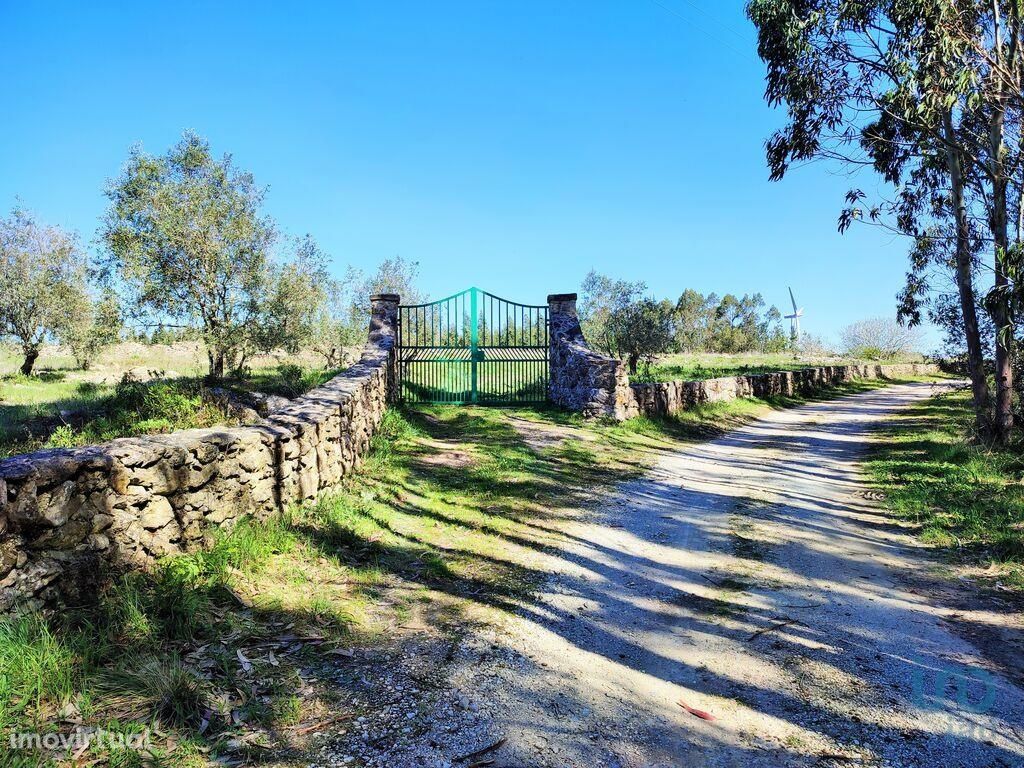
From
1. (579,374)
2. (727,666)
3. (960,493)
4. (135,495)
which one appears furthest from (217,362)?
(960,493)

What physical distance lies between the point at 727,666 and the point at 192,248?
12.7 meters

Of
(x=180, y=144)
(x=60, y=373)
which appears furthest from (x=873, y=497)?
(x=60, y=373)

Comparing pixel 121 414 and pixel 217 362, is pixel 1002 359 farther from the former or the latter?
pixel 217 362

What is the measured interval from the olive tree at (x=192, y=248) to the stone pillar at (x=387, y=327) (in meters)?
2.83

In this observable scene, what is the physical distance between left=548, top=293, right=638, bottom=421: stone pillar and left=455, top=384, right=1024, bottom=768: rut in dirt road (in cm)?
581

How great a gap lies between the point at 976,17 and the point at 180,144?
1566 cm

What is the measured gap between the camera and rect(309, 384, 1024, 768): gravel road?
268cm

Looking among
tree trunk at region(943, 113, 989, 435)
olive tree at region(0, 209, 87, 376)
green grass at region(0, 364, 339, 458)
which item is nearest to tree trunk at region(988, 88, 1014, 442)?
tree trunk at region(943, 113, 989, 435)

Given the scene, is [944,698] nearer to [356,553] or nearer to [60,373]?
[356,553]

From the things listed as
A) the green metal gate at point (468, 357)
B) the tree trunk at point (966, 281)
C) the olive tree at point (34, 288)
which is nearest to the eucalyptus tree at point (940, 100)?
the tree trunk at point (966, 281)

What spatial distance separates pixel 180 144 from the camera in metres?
13.3

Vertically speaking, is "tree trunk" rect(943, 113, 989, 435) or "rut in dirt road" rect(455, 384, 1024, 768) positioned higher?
"tree trunk" rect(943, 113, 989, 435)

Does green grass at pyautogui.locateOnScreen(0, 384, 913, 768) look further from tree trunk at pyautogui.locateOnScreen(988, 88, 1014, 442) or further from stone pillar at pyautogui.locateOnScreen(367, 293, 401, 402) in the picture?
tree trunk at pyautogui.locateOnScreen(988, 88, 1014, 442)

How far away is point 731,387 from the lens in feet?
59.2
